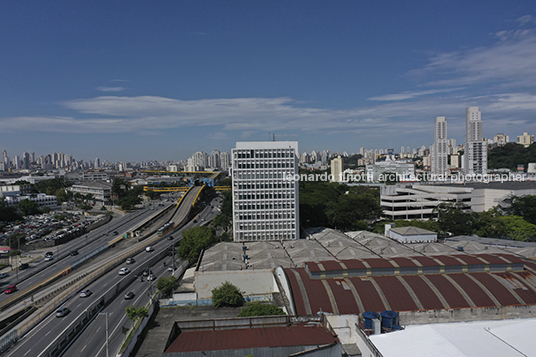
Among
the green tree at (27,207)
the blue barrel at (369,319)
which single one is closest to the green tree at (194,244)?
the blue barrel at (369,319)

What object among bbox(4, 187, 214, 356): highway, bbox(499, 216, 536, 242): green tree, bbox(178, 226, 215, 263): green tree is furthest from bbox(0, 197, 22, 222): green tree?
bbox(499, 216, 536, 242): green tree

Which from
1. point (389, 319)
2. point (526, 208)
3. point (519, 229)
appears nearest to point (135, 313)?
point (389, 319)

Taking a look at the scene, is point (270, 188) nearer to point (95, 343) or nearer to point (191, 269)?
point (191, 269)

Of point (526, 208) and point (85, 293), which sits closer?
point (85, 293)

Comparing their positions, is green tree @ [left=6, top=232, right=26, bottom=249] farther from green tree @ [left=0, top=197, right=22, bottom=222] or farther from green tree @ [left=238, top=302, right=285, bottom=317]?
green tree @ [left=238, top=302, right=285, bottom=317]

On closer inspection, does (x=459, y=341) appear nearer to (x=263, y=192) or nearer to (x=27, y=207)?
Result: (x=263, y=192)

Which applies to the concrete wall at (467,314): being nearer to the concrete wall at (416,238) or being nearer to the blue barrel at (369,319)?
the blue barrel at (369,319)
